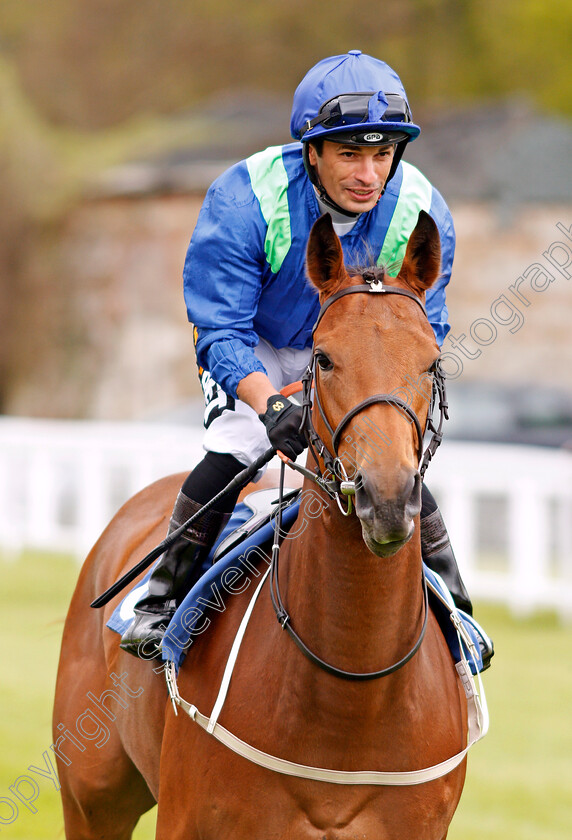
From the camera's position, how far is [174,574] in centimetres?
387

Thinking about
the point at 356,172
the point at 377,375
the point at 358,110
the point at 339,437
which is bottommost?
the point at 339,437

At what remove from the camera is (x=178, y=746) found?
11.4ft

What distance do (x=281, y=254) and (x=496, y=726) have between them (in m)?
4.63

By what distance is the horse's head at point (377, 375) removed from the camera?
267cm

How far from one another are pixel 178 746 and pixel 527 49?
3512cm

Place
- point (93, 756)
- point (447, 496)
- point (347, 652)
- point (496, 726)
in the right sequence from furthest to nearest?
point (447, 496) < point (496, 726) < point (93, 756) < point (347, 652)

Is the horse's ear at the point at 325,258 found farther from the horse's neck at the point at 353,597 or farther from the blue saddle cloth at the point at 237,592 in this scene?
the blue saddle cloth at the point at 237,592

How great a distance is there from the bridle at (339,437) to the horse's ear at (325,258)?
0.26ft

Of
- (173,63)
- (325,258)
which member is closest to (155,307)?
(173,63)

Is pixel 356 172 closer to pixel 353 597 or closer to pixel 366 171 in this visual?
pixel 366 171

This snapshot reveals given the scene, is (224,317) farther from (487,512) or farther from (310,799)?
(487,512)

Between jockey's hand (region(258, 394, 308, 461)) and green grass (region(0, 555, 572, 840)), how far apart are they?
2.30 meters

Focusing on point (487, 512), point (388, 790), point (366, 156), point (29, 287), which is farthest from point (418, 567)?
point (29, 287)

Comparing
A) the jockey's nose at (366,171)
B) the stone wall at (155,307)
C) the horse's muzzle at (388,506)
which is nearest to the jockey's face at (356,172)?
the jockey's nose at (366,171)
